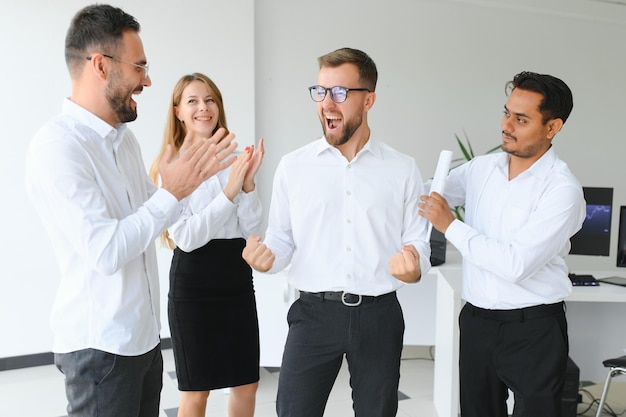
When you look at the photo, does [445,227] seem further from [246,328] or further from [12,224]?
[12,224]

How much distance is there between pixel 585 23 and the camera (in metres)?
6.07

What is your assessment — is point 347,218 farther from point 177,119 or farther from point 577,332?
point 577,332

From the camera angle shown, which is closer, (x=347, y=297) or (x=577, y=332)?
(x=347, y=297)

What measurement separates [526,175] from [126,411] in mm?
1621

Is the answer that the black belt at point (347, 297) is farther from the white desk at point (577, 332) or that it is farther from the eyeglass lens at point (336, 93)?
the white desk at point (577, 332)

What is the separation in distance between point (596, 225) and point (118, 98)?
303cm

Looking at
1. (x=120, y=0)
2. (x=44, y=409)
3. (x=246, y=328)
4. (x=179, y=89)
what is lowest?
(x=44, y=409)

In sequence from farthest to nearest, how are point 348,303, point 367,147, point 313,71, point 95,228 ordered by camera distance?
1. point 313,71
2. point 367,147
3. point 348,303
4. point 95,228

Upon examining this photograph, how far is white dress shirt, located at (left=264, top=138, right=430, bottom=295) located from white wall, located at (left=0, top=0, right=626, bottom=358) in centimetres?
284

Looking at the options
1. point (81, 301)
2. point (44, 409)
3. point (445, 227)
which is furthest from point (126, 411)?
point (44, 409)

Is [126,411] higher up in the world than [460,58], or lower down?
lower down

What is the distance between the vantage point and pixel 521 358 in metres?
2.12

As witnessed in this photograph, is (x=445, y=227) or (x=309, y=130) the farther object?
(x=309, y=130)

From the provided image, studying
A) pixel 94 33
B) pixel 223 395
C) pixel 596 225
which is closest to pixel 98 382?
pixel 94 33
